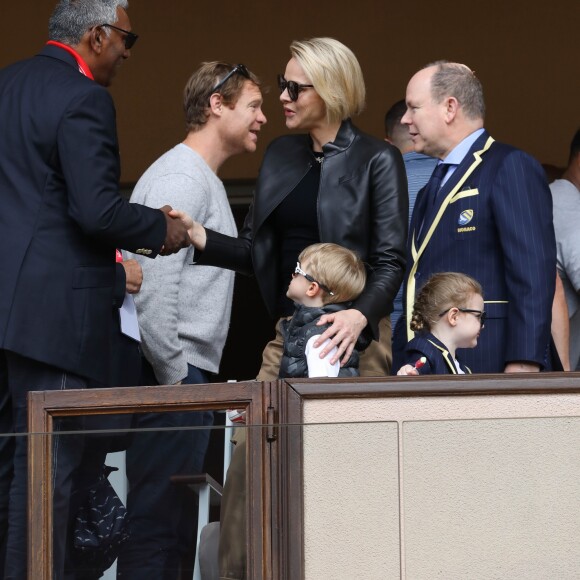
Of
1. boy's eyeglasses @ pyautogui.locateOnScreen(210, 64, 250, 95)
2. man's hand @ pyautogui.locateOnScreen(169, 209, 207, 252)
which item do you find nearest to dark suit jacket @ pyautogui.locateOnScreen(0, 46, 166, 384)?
man's hand @ pyautogui.locateOnScreen(169, 209, 207, 252)

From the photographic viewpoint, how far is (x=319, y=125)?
172 inches

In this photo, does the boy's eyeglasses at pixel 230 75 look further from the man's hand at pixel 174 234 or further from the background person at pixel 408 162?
the man's hand at pixel 174 234

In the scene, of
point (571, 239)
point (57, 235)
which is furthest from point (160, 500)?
point (571, 239)

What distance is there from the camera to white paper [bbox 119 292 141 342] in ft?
13.5

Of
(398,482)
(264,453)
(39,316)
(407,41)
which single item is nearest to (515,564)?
(398,482)

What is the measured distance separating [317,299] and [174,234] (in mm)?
406

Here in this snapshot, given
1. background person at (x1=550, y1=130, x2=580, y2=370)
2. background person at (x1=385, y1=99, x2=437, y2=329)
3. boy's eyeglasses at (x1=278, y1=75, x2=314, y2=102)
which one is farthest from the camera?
background person at (x1=550, y1=130, x2=580, y2=370)

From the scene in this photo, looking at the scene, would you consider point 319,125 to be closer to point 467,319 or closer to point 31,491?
point 467,319

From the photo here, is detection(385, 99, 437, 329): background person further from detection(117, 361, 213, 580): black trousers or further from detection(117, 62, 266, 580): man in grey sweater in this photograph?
detection(117, 361, 213, 580): black trousers

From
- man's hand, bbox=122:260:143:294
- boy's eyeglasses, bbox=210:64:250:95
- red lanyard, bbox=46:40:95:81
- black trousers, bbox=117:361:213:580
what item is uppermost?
boy's eyeglasses, bbox=210:64:250:95

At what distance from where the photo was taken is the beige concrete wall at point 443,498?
3.64 m

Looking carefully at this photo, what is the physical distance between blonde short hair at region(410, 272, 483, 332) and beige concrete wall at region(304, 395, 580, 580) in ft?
1.51

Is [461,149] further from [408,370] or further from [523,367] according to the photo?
[408,370]

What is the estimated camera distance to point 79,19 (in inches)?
164
